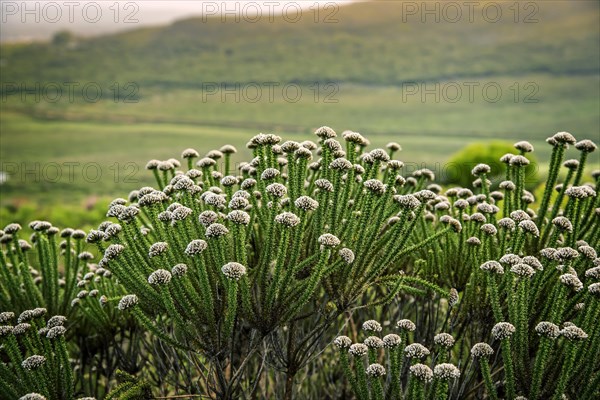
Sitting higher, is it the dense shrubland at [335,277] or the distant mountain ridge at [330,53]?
the distant mountain ridge at [330,53]

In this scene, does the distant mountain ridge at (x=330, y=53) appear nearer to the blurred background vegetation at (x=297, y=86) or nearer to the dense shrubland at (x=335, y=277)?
the blurred background vegetation at (x=297, y=86)

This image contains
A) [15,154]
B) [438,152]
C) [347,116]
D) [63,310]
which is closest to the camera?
[63,310]

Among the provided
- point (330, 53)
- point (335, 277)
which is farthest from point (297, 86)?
point (335, 277)

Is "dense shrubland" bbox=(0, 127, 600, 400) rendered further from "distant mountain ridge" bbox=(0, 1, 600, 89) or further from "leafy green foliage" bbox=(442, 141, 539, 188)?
"distant mountain ridge" bbox=(0, 1, 600, 89)

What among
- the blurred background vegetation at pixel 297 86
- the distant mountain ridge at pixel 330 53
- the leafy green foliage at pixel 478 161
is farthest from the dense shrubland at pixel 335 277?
the distant mountain ridge at pixel 330 53

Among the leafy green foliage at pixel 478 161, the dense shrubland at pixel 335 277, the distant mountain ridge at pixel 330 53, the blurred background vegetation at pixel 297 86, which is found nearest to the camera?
the dense shrubland at pixel 335 277

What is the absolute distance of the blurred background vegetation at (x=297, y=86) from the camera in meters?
38.1

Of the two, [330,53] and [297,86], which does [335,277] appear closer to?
[297,86]

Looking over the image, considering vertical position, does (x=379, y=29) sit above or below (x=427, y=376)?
above

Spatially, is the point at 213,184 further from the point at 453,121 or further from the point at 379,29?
the point at 379,29

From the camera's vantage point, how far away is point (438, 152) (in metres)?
33.5

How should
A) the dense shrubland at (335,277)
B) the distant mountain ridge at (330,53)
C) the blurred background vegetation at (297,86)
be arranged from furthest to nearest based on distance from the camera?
1. the distant mountain ridge at (330,53)
2. the blurred background vegetation at (297,86)
3. the dense shrubland at (335,277)

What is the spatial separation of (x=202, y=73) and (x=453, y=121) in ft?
108

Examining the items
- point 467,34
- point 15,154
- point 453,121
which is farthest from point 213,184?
point 467,34
